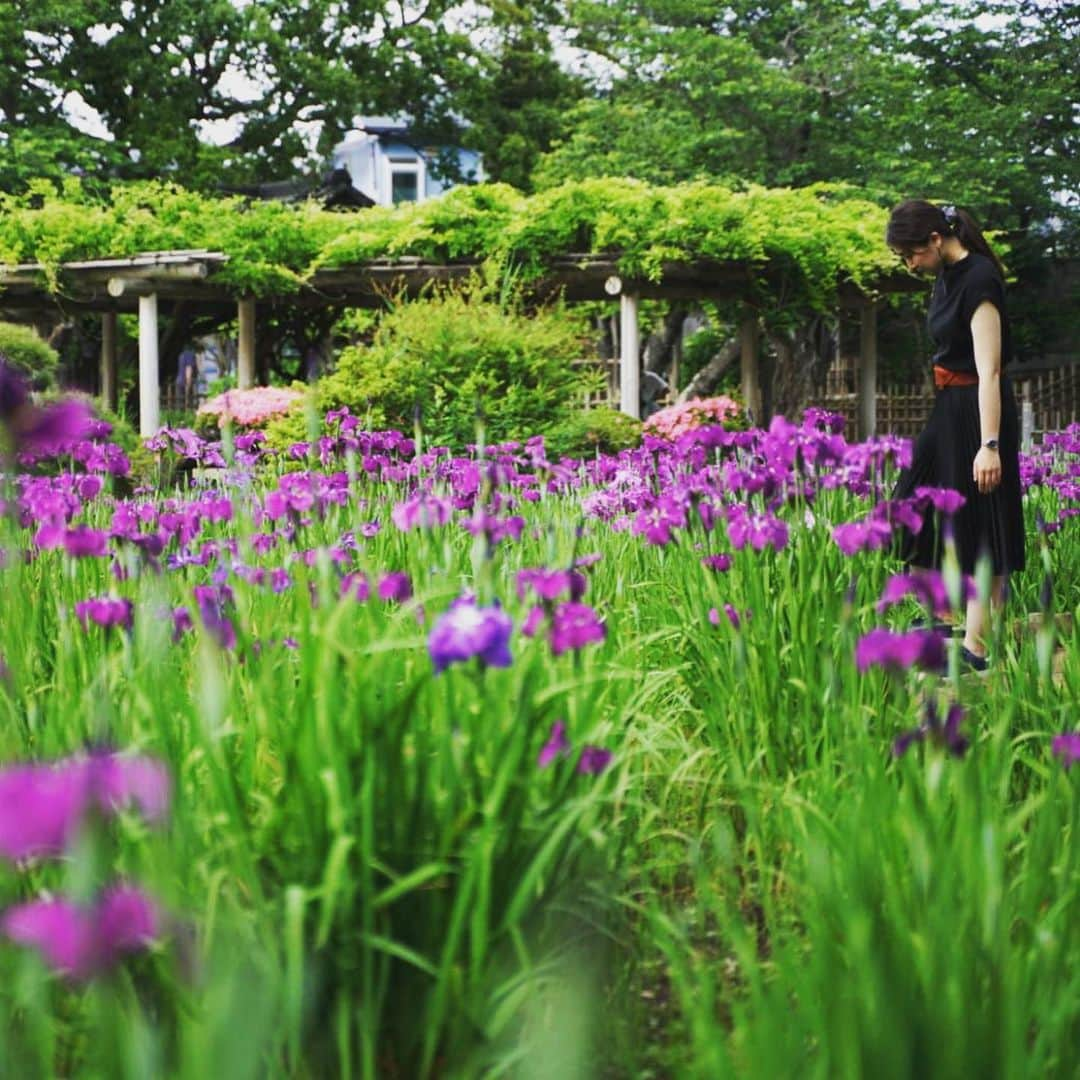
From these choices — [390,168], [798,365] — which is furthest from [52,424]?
[390,168]

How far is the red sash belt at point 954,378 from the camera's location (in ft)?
14.0

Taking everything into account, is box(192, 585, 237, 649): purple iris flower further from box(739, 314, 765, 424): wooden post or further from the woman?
box(739, 314, 765, 424): wooden post

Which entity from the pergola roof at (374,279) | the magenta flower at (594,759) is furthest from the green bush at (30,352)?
the magenta flower at (594,759)

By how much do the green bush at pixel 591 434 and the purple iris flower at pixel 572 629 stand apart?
29.6 ft

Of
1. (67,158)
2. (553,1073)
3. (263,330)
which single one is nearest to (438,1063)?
(553,1073)

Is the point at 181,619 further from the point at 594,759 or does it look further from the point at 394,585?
the point at 594,759

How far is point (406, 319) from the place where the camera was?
11891mm

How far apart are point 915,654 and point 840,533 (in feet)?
2.61

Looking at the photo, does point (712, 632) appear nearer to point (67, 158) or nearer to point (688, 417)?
point (688, 417)

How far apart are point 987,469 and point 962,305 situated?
509 millimetres

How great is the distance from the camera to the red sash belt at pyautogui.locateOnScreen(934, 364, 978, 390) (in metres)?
4.28

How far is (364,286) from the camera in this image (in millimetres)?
16781

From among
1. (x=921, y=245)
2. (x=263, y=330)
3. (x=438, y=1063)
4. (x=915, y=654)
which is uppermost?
(x=263, y=330)

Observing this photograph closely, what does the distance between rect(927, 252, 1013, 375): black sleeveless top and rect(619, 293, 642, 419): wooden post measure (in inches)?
427
